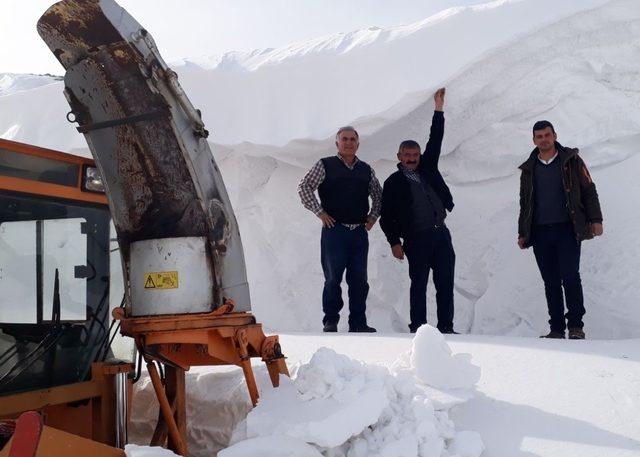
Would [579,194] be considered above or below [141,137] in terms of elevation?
below

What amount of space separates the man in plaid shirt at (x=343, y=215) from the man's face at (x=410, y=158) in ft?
0.73

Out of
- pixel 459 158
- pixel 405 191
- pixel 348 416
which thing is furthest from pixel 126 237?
pixel 459 158

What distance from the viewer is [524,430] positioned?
8.10 ft

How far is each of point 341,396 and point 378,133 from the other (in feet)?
11.7

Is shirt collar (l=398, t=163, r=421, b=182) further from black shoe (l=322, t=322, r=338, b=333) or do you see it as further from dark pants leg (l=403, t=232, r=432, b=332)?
black shoe (l=322, t=322, r=338, b=333)

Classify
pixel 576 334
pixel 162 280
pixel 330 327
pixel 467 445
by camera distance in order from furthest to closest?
pixel 330 327, pixel 576 334, pixel 162 280, pixel 467 445

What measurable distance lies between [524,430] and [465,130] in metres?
3.43

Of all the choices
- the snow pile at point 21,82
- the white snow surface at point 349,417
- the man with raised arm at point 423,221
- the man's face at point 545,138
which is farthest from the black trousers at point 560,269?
the snow pile at point 21,82

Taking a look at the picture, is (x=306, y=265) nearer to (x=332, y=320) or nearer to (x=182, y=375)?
(x=332, y=320)

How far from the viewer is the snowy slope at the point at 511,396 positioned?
2363mm

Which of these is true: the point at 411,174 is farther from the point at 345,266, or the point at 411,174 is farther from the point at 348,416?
the point at 348,416

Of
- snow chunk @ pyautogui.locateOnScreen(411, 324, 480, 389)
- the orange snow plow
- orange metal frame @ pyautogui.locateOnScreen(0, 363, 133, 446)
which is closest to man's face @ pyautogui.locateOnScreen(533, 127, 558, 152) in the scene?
snow chunk @ pyautogui.locateOnScreen(411, 324, 480, 389)

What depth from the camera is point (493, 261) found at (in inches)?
201

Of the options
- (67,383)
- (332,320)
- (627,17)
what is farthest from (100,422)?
(627,17)
